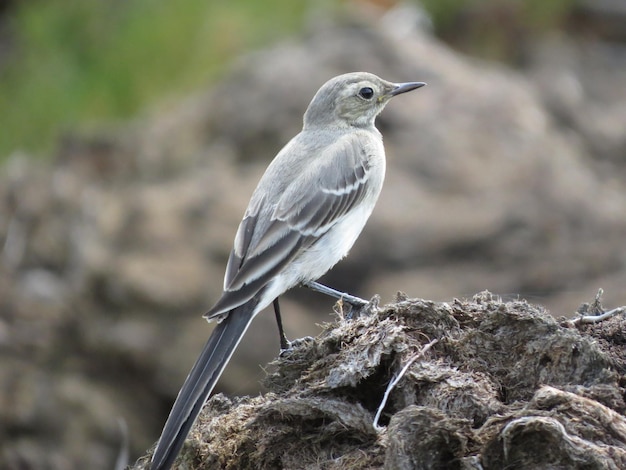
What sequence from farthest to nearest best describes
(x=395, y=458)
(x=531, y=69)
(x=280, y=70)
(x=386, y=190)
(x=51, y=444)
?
(x=531, y=69) → (x=280, y=70) → (x=386, y=190) → (x=51, y=444) → (x=395, y=458)

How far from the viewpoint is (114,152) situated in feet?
46.8

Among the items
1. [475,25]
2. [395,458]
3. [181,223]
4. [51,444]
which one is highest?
[475,25]

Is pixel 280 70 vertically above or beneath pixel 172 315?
above

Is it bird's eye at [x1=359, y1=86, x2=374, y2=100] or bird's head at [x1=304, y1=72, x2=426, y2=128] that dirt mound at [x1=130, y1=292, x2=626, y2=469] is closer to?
bird's head at [x1=304, y1=72, x2=426, y2=128]

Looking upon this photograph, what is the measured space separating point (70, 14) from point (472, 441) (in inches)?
645

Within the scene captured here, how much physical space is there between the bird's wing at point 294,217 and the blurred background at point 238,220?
3557 millimetres

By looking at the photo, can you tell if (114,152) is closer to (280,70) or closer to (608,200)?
(280,70)

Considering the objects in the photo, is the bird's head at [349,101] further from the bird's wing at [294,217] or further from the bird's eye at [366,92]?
the bird's wing at [294,217]

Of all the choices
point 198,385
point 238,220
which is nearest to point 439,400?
point 198,385

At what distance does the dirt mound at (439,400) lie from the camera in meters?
4.43

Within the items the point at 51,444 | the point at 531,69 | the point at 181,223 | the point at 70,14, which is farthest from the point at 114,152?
the point at 531,69

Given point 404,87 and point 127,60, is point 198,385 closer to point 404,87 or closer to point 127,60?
point 404,87

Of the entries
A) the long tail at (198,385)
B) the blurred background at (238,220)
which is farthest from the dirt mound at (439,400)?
the blurred background at (238,220)

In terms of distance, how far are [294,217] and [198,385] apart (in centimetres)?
187
